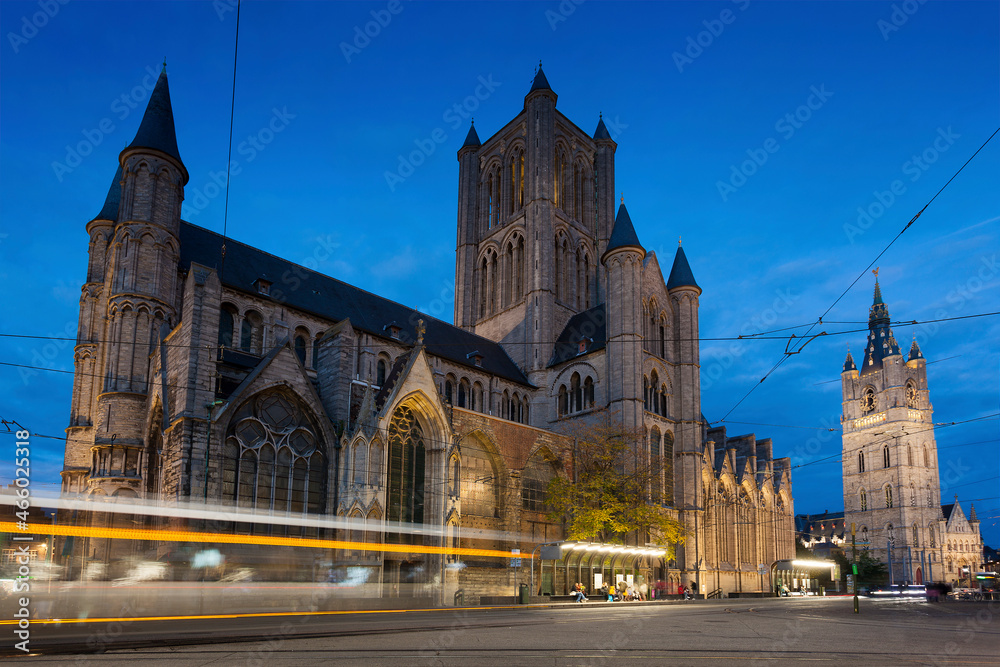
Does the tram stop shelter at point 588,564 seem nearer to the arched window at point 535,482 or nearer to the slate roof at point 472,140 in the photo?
the arched window at point 535,482

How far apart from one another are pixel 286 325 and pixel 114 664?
1039 inches

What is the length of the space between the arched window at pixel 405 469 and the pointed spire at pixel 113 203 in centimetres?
1613

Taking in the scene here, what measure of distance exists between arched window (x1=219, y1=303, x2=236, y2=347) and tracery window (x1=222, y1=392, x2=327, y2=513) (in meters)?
5.46

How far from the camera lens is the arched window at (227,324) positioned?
3291cm

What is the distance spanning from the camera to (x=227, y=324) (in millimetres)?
33312

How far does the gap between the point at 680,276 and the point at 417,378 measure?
26.6 meters

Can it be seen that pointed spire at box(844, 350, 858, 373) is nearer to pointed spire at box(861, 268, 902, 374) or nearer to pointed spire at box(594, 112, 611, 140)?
pointed spire at box(861, 268, 902, 374)

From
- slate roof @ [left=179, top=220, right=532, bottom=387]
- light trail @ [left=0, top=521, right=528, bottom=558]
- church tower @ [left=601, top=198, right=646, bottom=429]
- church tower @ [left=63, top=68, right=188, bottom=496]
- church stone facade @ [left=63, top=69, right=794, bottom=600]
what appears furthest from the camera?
church tower @ [left=601, top=198, right=646, bottom=429]

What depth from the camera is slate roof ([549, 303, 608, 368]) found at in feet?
160

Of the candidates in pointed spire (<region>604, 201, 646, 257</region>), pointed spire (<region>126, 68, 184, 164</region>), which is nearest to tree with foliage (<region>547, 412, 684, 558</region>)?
pointed spire (<region>604, 201, 646, 257</region>)

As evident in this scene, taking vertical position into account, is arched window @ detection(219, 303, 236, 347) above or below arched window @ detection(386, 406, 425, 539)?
above

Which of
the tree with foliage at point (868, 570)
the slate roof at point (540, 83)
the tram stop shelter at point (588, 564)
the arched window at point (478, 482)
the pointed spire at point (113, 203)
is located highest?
the slate roof at point (540, 83)

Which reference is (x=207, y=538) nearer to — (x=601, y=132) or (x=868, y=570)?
(x=601, y=132)

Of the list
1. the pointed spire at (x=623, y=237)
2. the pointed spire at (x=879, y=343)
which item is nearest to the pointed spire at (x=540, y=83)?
the pointed spire at (x=623, y=237)
